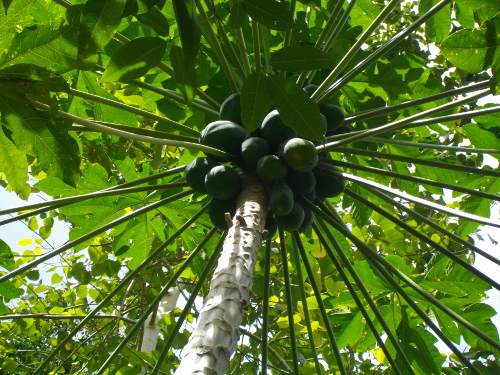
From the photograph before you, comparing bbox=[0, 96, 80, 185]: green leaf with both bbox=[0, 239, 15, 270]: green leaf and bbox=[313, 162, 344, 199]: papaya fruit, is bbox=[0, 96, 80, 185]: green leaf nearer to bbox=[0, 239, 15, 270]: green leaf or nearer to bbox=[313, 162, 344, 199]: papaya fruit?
bbox=[0, 239, 15, 270]: green leaf

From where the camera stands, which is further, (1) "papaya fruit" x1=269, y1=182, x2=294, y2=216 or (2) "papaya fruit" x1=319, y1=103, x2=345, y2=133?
(2) "papaya fruit" x1=319, y1=103, x2=345, y2=133

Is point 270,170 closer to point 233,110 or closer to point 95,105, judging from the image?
point 233,110

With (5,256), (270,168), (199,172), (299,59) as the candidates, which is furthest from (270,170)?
(5,256)

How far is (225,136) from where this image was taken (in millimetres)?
1990

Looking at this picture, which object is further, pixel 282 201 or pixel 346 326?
pixel 346 326

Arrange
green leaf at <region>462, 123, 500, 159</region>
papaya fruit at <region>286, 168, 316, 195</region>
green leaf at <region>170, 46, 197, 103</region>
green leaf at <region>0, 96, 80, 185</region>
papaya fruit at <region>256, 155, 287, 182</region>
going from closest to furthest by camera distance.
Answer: green leaf at <region>170, 46, 197, 103</region> < green leaf at <region>0, 96, 80, 185</region> < papaya fruit at <region>256, 155, 287, 182</region> < papaya fruit at <region>286, 168, 316, 195</region> < green leaf at <region>462, 123, 500, 159</region>

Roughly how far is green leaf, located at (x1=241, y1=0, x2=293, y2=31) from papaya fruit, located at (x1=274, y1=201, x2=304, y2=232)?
2.38 ft

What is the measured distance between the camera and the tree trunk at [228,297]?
119 cm

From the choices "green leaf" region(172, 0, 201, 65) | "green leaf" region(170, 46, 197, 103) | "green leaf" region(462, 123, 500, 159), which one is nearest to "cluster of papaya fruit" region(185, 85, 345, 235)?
"green leaf" region(170, 46, 197, 103)

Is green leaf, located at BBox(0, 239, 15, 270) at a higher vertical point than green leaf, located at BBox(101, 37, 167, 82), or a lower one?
higher

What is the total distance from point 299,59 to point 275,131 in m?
0.44

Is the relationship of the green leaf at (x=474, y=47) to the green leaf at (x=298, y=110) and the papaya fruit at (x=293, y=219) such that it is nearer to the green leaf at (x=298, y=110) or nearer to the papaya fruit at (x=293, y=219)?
the green leaf at (x=298, y=110)

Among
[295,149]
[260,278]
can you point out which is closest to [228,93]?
[295,149]

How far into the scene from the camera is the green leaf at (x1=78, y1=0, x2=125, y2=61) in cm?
144
